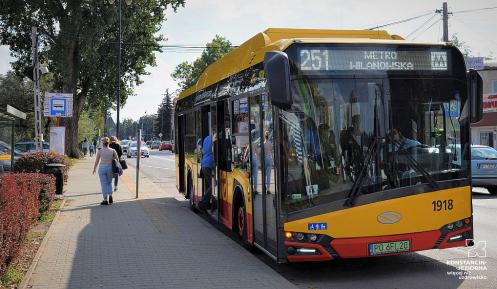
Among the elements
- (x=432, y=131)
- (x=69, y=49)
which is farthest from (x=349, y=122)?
(x=69, y=49)

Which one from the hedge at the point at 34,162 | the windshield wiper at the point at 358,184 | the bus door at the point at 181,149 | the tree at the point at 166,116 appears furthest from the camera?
the tree at the point at 166,116

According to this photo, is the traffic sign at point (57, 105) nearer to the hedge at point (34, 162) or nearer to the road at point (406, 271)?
the hedge at point (34, 162)

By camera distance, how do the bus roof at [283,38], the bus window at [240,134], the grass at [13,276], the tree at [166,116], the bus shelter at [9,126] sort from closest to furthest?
the grass at [13,276] < the bus roof at [283,38] < the bus window at [240,134] < the bus shelter at [9,126] < the tree at [166,116]

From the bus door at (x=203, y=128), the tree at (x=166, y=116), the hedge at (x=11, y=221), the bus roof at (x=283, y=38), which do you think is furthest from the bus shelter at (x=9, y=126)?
the tree at (x=166, y=116)

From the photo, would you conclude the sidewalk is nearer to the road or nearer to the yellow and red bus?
the road

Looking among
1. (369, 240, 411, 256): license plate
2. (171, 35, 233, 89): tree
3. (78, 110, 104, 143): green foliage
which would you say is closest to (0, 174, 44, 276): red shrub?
(369, 240, 411, 256): license plate

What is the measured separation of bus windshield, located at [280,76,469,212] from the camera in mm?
6699

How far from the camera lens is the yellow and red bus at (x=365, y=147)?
22.0ft

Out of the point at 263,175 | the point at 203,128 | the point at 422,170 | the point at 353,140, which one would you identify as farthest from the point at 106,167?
the point at 422,170

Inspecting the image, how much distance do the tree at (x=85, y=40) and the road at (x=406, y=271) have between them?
2922 cm

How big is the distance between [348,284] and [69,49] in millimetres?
34543

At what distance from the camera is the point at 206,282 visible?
22.4 feet

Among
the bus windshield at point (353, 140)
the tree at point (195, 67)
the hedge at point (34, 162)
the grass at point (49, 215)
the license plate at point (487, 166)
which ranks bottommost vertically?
the grass at point (49, 215)

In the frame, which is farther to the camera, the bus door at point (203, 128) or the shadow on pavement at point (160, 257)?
the bus door at point (203, 128)
